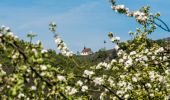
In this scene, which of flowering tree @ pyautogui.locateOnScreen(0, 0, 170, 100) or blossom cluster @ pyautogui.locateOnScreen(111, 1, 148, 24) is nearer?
flowering tree @ pyautogui.locateOnScreen(0, 0, 170, 100)

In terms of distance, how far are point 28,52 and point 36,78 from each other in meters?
0.49

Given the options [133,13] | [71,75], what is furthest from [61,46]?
[71,75]

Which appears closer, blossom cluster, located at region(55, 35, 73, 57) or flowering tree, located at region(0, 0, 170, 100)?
flowering tree, located at region(0, 0, 170, 100)

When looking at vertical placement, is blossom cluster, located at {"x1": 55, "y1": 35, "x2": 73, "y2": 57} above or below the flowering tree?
above

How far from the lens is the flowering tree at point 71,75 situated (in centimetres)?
741

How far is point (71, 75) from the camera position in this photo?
359 inches

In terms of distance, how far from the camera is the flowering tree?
7406 millimetres

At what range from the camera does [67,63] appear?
38.6m

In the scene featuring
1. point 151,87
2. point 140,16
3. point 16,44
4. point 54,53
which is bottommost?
point 16,44

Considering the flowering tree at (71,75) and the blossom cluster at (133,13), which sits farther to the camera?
the blossom cluster at (133,13)

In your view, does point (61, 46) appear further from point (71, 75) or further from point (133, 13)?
point (71, 75)

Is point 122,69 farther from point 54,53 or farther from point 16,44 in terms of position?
point 54,53

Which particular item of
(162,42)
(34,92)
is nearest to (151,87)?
(34,92)

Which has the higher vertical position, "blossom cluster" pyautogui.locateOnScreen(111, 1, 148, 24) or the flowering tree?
"blossom cluster" pyautogui.locateOnScreen(111, 1, 148, 24)
